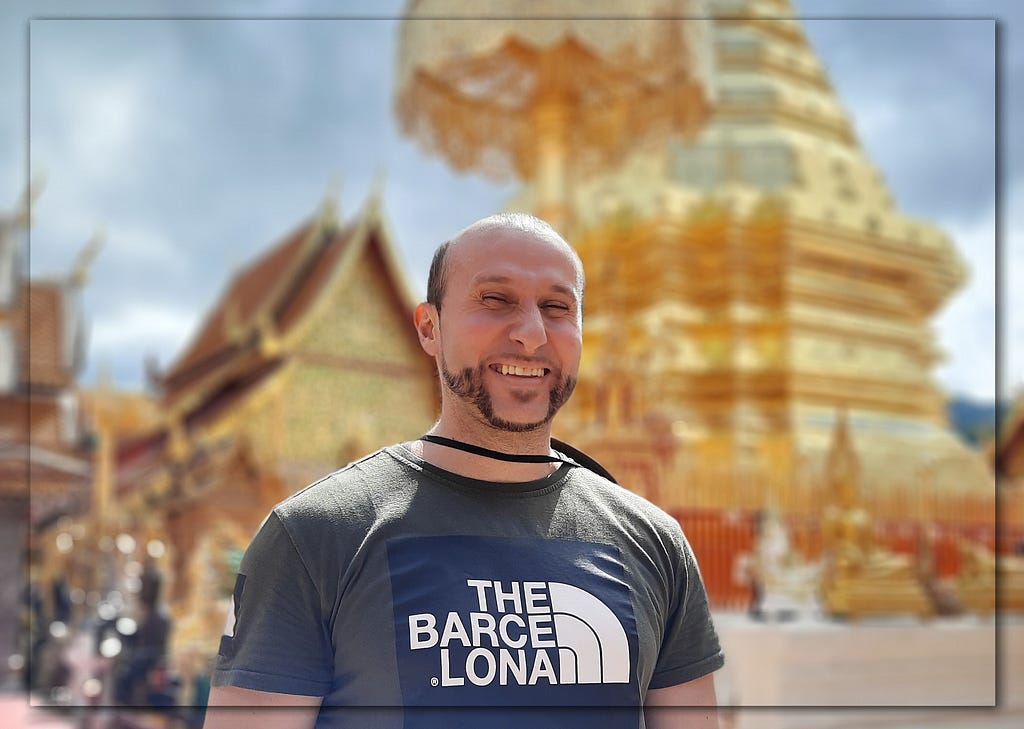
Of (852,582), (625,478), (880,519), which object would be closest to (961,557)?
(880,519)

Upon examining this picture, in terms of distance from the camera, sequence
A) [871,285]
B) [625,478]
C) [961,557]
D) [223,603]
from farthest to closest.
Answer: [871,285]
[961,557]
[625,478]
[223,603]

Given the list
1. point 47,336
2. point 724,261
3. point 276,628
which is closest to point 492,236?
point 276,628

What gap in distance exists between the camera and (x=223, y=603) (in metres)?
4.07

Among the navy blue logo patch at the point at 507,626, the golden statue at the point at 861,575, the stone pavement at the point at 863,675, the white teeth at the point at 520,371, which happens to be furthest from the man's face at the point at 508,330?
the golden statue at the point at 861,575

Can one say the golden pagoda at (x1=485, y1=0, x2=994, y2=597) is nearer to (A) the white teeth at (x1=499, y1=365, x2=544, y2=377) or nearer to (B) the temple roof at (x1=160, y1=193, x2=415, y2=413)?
(B) the temple roof at (x1=160, y1=193, x2=415, y2=413)

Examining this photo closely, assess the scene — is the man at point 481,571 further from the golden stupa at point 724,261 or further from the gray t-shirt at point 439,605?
the golden stupa at point 724,261

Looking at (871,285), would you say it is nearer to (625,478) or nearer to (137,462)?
(625,478)

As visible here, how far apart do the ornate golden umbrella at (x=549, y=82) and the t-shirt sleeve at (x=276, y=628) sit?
4745 millimetres

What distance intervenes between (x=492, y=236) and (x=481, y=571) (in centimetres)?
24

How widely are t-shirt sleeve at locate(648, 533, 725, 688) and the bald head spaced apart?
241mm

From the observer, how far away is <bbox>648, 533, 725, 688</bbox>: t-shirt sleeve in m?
0.87

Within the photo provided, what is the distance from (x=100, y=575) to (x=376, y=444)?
5.00 feet

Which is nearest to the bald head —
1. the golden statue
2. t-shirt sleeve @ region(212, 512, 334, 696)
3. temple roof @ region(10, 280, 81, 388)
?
t-shirt sleeve @ region(212, 512, 334, 696)

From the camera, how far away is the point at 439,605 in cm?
76
